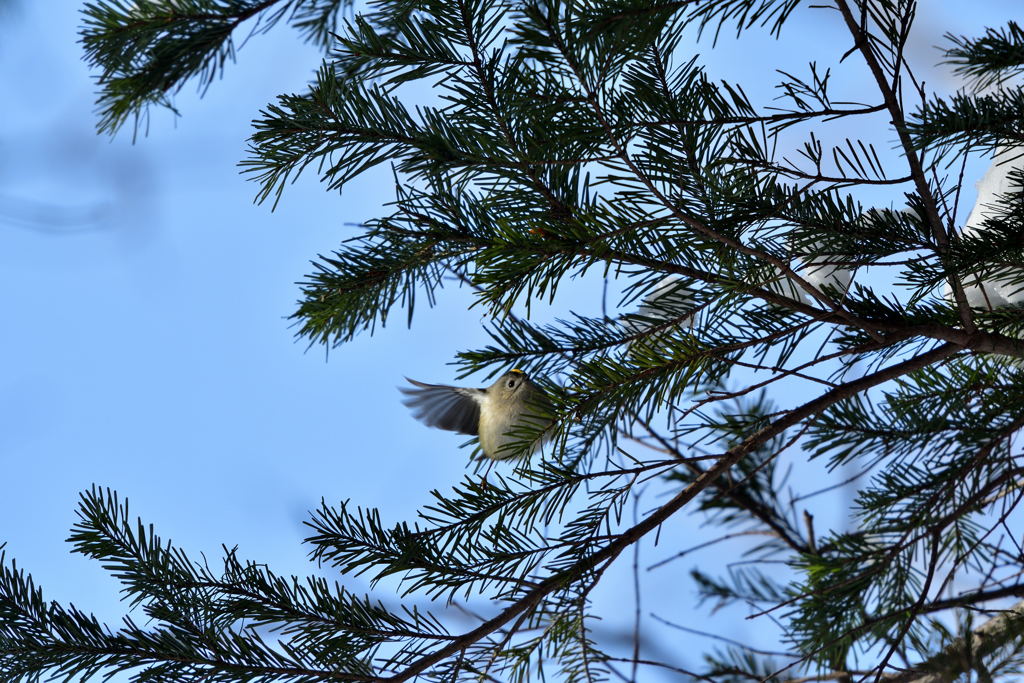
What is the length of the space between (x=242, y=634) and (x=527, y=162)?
43 cm

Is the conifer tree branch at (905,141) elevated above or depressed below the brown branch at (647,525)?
above

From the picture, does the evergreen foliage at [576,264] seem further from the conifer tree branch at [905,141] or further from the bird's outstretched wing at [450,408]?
the bird's outstretched wing at [450,408]

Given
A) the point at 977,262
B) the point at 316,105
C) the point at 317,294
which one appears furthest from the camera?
the point at 317,294

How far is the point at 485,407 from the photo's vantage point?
1.05 meters

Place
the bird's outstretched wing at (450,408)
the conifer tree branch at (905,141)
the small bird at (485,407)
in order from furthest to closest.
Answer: the bird's outstretched wing at (450,408), the small bird at (485,407), the conifer tree branch at (905,141)

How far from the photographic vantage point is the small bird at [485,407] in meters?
0.93

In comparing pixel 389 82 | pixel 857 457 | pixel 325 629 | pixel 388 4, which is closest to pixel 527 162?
pixel 389 82

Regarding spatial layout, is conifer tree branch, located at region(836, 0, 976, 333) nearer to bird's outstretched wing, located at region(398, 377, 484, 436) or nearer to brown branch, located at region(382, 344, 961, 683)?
brown branch, located at region(382, 344, 961, 683)

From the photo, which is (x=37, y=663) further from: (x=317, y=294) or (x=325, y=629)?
(x=317, y=294)

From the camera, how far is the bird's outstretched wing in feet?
3.81

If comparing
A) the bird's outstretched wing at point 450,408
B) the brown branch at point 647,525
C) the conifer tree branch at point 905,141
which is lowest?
the brown branch at point 647,525

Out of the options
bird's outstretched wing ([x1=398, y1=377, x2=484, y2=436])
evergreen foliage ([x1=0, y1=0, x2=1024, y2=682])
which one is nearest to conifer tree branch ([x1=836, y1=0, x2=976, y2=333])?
evergreen foliage ([x1=0, y1=0, x2=1024, y2=682])

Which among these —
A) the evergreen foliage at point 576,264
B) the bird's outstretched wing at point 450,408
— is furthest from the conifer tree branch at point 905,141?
the bird's outstretched wing at point 450,408

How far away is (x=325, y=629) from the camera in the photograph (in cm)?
67
